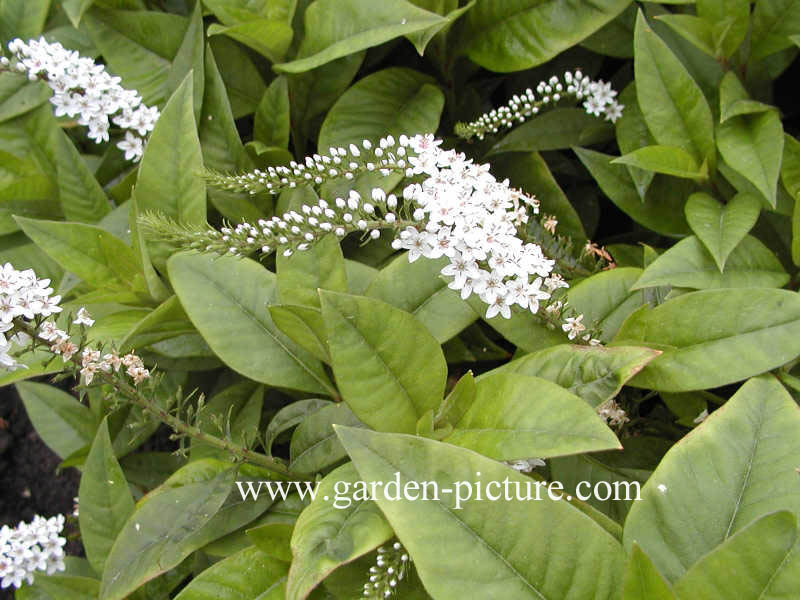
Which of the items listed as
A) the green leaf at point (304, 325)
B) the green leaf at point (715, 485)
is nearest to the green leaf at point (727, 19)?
the green leaf at point (715, 485)

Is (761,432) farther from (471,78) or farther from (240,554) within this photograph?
(471,78)

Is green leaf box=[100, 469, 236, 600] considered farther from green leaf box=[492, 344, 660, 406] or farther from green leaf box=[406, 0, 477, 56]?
green leaf box=[406, 0, 477, 56]

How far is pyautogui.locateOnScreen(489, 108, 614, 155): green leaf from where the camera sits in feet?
7.57

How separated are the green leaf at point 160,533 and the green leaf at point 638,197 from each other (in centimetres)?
128

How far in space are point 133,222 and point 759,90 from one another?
6.01ft

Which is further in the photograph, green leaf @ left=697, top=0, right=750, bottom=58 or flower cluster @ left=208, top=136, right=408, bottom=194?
green leaf @ left=697, top=0, right=750, bottom=58

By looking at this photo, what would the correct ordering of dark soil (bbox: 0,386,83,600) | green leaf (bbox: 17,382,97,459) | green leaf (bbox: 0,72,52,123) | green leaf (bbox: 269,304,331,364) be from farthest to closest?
dark soil (bbox: 0,386,83,600)
green leaf (bbox: 17,382,97,459)
green leaf (bbox: 0,72,52,123)
green leaf (bbox: 269,304,331,364)

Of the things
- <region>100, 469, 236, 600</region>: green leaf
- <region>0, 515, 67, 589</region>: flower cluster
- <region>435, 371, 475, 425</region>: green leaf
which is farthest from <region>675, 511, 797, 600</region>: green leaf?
<region>0, 515, 67, 589</region>: flower cluster

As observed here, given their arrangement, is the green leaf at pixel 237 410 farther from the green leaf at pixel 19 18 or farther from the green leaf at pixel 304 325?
the green leaf at pixel 19 18

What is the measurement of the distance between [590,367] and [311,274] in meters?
0.68

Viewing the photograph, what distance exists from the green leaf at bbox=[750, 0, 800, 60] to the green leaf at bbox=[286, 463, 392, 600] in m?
1.64

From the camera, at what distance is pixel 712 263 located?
1.83 metres

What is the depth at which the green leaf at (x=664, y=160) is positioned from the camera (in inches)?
76.4

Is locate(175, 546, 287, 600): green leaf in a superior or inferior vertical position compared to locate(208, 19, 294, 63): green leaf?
inferior
